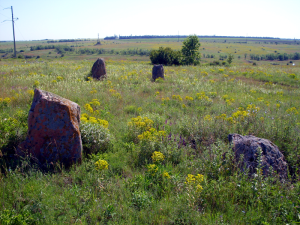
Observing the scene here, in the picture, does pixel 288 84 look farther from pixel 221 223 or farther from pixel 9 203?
pixel 9 203

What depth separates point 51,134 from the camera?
4070mm

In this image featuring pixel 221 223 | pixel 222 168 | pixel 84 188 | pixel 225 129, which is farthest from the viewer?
pixel 225 129

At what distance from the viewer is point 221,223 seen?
108 inches

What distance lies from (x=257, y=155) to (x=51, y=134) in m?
4.46

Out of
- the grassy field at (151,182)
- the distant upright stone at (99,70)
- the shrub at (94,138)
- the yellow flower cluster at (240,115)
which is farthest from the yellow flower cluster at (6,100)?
the yellow flower cluster at (240,115)

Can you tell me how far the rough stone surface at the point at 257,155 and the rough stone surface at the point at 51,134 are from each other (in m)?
3.68

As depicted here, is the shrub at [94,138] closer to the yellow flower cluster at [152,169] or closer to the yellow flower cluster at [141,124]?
the yellow flower cluster at [141,124]

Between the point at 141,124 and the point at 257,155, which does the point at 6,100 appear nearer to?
the point at 141,124

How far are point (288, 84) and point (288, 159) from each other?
1429 cm

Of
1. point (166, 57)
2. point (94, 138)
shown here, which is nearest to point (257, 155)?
point (94, 138)

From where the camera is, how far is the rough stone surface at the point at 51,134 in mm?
4051

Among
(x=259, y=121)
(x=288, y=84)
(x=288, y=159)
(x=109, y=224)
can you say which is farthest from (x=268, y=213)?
(x=288, y=84)

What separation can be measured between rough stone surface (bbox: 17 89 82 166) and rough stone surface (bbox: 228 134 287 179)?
3.68 meters

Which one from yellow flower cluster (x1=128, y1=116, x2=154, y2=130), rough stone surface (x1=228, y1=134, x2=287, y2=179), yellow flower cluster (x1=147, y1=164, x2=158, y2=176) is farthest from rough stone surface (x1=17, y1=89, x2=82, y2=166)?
rough stone surface (x1=228, y1=134, x2=287, y2=179)
